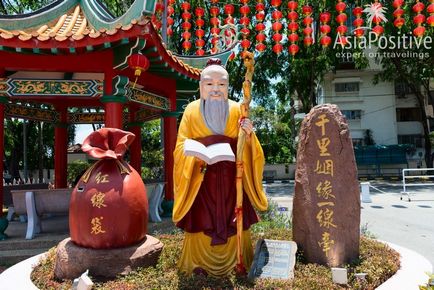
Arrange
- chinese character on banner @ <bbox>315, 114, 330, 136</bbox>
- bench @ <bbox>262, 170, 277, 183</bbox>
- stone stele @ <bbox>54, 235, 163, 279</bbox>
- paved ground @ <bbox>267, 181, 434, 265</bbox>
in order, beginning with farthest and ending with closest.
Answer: bench @ <bbox>262, 170, 277, 183</bbox>, paved ground @ <bbox>267, 181, 434, 265</bbox>, chinese character on banner @ <bbox>315, 114, 330, 136</bbox>, stone stele @ <bbox>54, 235, 163, 279</bbox>

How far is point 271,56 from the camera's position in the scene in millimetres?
20266

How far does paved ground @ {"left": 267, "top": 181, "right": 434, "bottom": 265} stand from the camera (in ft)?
22.9

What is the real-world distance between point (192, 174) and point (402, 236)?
5557 millimetres

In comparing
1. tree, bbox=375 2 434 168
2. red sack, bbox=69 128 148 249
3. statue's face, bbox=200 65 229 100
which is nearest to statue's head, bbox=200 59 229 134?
statue's face, bbox=200 65 229 100

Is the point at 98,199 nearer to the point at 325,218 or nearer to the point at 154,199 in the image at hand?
the point at 325,218

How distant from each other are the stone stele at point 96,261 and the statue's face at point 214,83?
5.82 ft

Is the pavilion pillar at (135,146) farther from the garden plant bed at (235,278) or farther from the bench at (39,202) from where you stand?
the garden plant bed at (235,278)

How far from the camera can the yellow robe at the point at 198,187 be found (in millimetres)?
3803

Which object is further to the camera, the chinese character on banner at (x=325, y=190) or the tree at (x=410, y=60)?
the tree at (x=410, y=60)

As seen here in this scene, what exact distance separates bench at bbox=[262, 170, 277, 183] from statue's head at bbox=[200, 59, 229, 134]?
22239mm

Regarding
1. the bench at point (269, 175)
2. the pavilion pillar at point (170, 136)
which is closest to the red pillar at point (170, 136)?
the pavilion pillar at point (170, 136)

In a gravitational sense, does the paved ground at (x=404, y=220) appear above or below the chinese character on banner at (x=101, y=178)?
below

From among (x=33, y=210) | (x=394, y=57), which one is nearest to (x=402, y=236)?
(x=33, y=210)

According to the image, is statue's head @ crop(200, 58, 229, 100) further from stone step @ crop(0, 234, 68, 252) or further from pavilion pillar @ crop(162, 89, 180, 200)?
pavilion pillar @ crop(162, 89, 180, 200)
